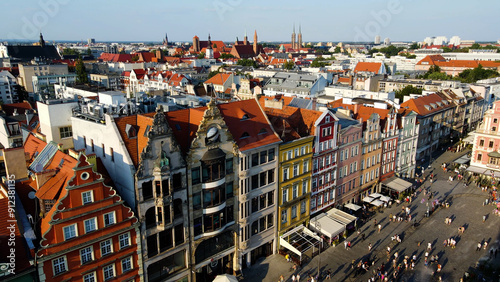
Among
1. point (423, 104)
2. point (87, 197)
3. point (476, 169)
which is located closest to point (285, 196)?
point (87, 197)

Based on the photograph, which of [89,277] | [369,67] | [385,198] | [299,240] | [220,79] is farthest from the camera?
[369,67]

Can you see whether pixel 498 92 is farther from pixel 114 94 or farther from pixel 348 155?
pixel 114 94

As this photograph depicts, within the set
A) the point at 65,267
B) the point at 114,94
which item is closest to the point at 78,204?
the point at 65,267

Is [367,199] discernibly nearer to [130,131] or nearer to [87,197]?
[130,131]

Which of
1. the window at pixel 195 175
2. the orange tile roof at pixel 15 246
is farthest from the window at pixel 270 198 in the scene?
the orange tile roof at pixel 15 246

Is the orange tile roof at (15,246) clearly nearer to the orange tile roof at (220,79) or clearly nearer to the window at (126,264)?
the window at (126,264)

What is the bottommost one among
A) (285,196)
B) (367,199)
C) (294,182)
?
(367,199)

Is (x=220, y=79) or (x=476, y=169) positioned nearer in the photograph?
(x=476, y=169)

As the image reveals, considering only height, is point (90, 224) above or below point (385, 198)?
above
